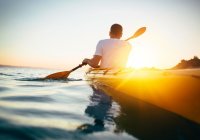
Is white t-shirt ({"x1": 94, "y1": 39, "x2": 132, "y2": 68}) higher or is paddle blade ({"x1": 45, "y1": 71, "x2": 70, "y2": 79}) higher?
white t-shirt ({"x1": 94, "y1": 39, "x2": 132, "y2": 68})

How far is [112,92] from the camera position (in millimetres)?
5961

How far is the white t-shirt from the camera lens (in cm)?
618

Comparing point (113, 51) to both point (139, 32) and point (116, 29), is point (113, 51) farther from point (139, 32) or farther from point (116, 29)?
point (139, 32)

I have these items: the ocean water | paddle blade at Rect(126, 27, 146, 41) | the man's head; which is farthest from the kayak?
paddle blade at Rect(126, 27, 146, 41)

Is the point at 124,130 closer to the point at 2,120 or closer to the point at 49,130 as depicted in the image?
the point at 49,130

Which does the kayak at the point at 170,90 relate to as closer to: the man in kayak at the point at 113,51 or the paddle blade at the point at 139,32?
the man in kayak at the point at 113,51

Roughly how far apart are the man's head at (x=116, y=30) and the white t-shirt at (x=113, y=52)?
1.05ft

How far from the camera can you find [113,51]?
20.5 ft

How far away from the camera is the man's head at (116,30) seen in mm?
6426

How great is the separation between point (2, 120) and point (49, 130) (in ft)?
2.20

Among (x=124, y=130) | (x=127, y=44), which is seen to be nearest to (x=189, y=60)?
(x=127, y=44)

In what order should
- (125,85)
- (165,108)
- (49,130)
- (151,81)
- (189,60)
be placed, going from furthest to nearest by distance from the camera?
1. (189,60)
2. (125,85)
3. (151,81)
4. (165,108)
5. (49,130)

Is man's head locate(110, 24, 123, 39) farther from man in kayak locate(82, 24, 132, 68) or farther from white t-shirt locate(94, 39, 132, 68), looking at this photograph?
white t-shirt locate(94, 39, 132, 68)

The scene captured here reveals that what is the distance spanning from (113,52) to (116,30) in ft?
2.30
